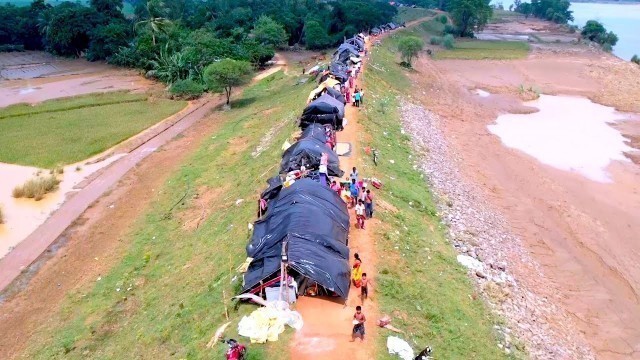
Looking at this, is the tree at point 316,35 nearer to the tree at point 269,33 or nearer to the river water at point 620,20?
the tree at point 269,33

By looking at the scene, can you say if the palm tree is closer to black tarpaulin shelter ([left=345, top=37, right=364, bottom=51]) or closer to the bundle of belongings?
black tarpaulin shelter ([left=345, top=37, right=364, bottom=51])

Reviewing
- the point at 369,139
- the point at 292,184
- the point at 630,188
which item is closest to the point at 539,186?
the point at 630,188

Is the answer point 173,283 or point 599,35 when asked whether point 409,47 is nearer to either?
point 173,283

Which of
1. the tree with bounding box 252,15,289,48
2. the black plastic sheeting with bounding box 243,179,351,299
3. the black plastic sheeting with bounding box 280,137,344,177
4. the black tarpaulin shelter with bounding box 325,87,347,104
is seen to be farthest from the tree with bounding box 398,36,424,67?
the black plastic sheeting with bounding box 243,179,351,299

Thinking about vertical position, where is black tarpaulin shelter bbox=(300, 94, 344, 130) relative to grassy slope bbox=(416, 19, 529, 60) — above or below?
above

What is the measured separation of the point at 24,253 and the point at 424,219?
2035 centimetres

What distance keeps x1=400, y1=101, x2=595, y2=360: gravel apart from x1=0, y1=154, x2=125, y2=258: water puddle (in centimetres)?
2259

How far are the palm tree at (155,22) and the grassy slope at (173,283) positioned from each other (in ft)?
136

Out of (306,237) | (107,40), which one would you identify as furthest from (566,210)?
(107,40)

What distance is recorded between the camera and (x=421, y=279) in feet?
58.7

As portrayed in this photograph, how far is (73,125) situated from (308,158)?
98.5ft

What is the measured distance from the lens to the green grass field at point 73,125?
36.8m

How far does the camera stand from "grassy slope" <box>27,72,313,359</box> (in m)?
15.7

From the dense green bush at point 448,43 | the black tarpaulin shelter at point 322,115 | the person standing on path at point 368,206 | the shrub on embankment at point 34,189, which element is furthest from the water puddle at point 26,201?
the dense green bush at point 448,43
